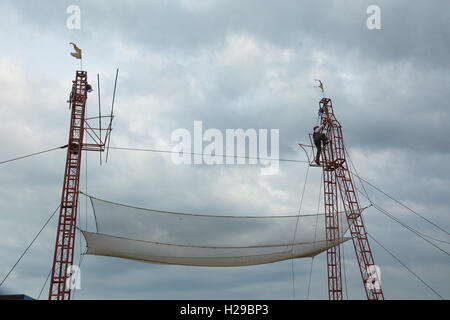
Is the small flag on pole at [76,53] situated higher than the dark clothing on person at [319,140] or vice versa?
the small flag on pole at [76,53]

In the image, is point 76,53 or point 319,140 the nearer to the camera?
point 76,53

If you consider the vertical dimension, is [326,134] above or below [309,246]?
above

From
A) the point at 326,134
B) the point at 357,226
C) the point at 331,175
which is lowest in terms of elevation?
the point at 357,226

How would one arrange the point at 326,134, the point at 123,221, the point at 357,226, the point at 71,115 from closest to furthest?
the point at 123,221 → the point at 71,115 → the point at 357,226 → the point at 326,134

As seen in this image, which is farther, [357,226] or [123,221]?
[357,226]

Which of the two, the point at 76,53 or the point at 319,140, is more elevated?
the point at 76,53

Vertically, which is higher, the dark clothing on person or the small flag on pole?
the small flag on pole

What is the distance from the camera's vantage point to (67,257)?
27.9 meters

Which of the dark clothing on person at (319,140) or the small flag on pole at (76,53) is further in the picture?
the dark clothing on person at (319,140)

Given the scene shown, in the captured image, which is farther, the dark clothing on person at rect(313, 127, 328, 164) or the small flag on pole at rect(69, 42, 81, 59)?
the dark clothing on person at rect(313, 127, 328, 164)

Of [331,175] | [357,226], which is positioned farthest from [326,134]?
[357,226]
